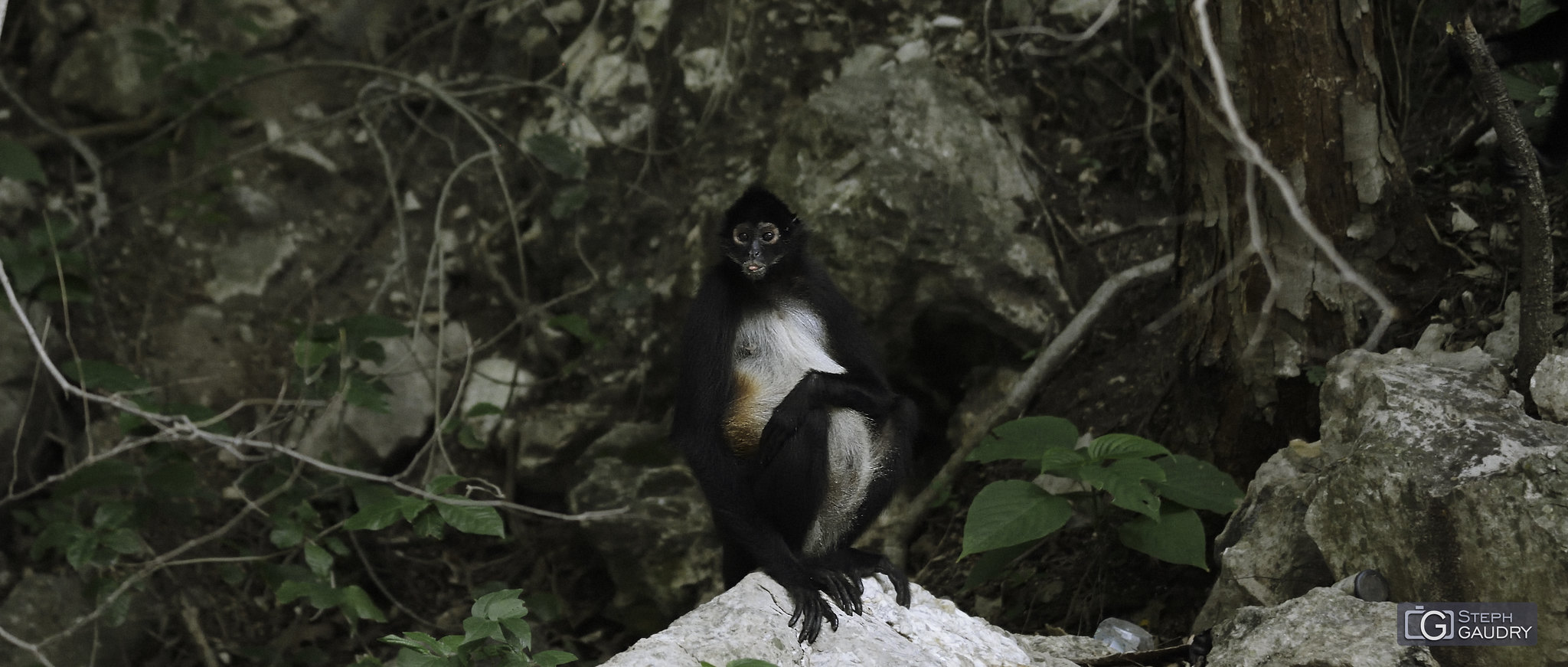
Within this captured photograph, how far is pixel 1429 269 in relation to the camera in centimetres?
405

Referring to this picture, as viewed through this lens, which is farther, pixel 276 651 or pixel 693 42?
pixel 693 42

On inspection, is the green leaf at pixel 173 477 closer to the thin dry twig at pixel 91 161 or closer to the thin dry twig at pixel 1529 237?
the thin dry twig at pixel 91 161

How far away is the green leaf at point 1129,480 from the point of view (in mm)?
3498

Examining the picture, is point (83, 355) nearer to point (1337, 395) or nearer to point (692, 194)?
point (692, 194)

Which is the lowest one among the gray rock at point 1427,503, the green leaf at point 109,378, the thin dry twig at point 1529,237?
the green leaf at point 109,378

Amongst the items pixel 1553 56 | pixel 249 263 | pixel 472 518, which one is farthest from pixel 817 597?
pixel 249 263

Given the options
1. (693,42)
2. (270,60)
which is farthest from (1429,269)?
(270,60)

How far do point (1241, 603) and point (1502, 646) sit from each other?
0.80 metres

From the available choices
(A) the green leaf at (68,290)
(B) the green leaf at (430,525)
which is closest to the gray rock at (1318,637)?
(B) the green leaf at (430,525)

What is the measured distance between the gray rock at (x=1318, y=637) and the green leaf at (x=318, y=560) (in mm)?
3227

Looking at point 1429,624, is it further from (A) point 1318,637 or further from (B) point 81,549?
(B) point 81,549

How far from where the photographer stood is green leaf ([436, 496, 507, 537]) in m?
3.92

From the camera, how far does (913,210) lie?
5312 mm

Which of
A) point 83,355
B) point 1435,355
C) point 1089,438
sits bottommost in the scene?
point 83,355
